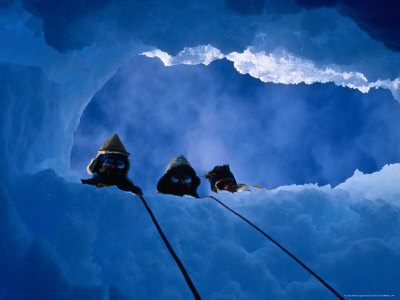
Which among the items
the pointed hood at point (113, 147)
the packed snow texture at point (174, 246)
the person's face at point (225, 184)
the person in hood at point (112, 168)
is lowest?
the packed snow texture at point (174, 246)

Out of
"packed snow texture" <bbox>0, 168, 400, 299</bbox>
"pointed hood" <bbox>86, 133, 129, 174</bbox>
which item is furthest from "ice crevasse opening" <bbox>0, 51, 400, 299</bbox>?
"pointed hood" <bbox>86, 133, 129, 174</bbox>

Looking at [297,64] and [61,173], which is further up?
[297,64]

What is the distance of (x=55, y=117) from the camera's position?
13.0 feet

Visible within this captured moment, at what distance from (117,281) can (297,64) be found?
16.0ft

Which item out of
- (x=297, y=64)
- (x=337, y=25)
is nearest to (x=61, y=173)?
(x=297, y=64)

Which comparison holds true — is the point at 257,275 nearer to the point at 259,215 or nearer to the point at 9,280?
the point at 259,215

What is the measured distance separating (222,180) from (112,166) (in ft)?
14.7

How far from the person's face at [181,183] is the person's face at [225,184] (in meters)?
2.99

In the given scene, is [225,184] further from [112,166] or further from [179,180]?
[112,166]

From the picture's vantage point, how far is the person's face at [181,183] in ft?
20.3

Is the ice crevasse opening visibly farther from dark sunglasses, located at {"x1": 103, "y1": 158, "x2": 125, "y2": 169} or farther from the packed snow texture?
dark sunglasses, located at {"x1": 103, "y1": 158, "x2": 125, "y2": 169}

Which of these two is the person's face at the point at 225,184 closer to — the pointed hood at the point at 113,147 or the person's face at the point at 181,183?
the person's face at the point at 181,183

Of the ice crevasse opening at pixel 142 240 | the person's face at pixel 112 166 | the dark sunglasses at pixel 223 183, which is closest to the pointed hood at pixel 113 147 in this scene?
the person's face at pixel 112 166

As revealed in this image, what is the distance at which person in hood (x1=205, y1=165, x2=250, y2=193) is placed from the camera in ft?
29.8
